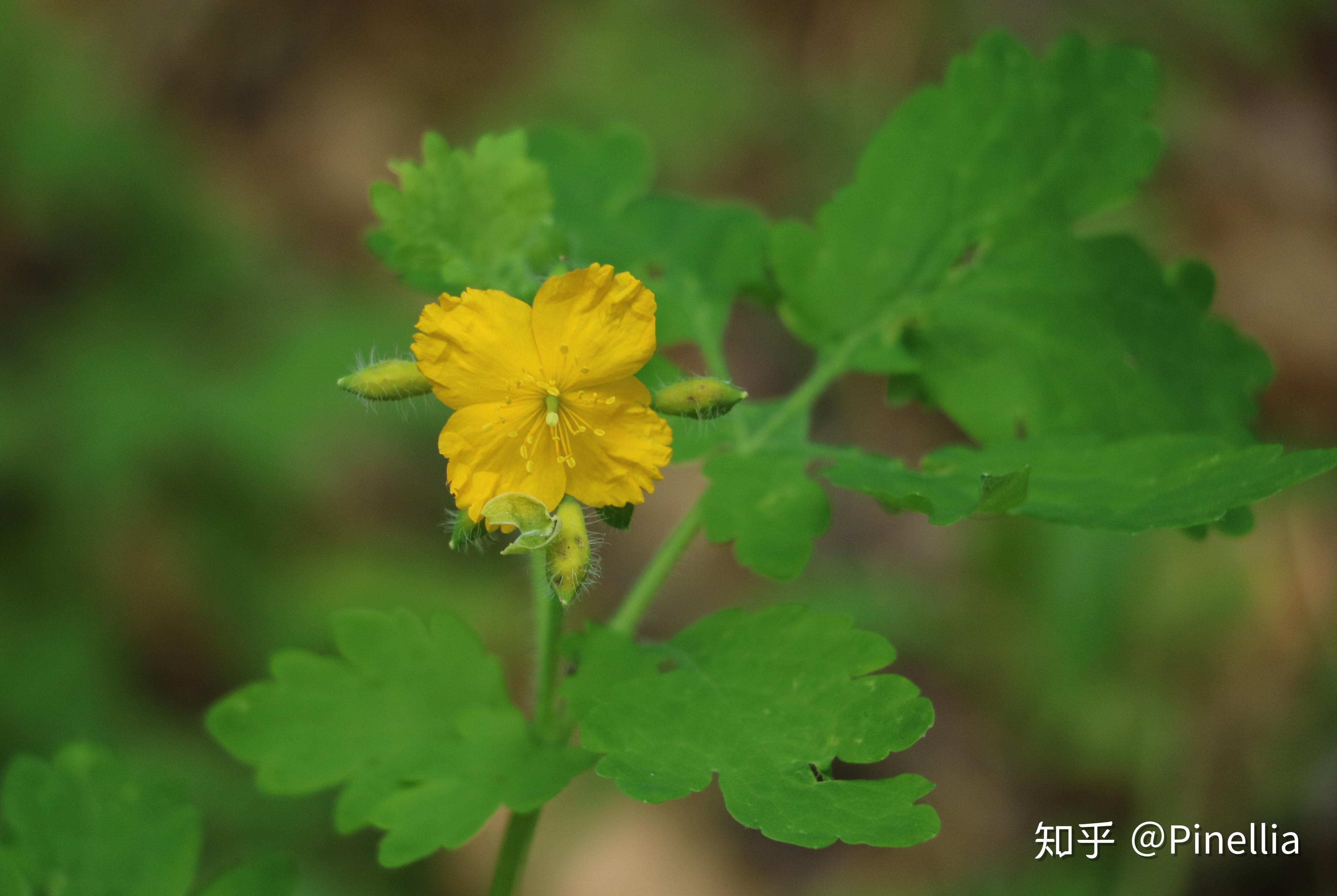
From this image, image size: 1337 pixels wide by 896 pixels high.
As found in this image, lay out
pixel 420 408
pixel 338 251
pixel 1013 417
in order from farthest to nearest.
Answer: pixel 338 251 → pixel 420 408 → pixel 1013 417

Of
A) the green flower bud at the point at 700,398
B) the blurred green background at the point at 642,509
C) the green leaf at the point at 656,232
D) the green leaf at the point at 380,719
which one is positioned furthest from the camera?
the blurred green background at the point at 642,509

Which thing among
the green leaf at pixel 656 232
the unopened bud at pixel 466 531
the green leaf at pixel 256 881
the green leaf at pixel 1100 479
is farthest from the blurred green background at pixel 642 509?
the unopened bud at pixel 466 531

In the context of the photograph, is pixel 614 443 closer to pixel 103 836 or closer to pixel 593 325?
pixel 593 325

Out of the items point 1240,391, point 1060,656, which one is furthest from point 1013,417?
point 1060,656

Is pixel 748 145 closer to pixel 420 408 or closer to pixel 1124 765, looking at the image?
pixel 420 408

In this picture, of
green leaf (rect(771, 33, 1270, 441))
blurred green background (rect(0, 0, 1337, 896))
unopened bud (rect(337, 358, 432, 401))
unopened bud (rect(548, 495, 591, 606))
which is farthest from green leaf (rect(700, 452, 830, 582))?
blurred green background (rect(0, 0, 1337, 896))

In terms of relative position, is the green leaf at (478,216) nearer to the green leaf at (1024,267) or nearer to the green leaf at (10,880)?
the green leaf at (1024,267)
